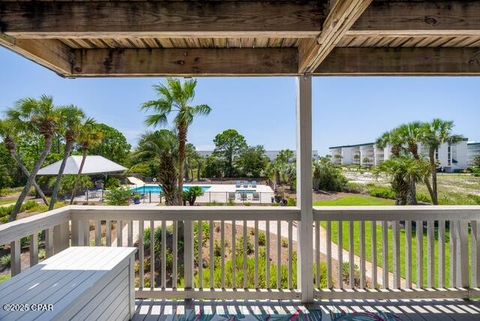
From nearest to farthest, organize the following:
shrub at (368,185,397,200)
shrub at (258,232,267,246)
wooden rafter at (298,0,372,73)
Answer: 1. wooden rafter at (298,0,372,73)
2. shrub at (258,232,267,246)
3. shrub at (368,185,397,200)

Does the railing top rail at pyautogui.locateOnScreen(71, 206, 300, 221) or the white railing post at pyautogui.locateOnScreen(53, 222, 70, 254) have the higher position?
the railing top rail at pyautogui.locateOnScreen(71, 206, 300, 221)

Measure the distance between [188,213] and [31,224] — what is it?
126 centimetres

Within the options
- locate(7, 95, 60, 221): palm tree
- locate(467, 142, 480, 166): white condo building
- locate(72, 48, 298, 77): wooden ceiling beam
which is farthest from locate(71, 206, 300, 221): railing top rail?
locate(467, 142, 480, 166): white condo building

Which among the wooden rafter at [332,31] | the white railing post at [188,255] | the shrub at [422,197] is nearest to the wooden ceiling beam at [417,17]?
the wooden rafter at [332,31]

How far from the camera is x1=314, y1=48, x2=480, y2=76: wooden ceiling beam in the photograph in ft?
7.92

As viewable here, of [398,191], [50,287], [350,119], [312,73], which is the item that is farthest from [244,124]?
[50,287]

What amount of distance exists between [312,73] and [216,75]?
879 millimetres

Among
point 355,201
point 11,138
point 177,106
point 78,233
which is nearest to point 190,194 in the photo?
point 177,106

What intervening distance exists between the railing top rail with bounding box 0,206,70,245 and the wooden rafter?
2.55m

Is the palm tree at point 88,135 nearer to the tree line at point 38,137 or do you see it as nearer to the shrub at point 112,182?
the tree line at point 38,137

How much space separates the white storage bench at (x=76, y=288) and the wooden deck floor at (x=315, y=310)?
33cm

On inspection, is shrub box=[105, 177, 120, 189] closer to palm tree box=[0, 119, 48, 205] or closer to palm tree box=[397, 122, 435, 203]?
palm tree box=[0, 119, 48, 205]

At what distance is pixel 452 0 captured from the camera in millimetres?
1728

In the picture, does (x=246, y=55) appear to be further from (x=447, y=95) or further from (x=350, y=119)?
(x=350, y=119)
